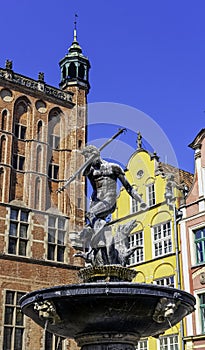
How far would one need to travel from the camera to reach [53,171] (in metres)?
26.1

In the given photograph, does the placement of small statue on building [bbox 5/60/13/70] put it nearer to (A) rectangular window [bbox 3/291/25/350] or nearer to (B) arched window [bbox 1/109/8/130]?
(B) arched window [bbox 1/109/8/130]

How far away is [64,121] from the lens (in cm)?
2761

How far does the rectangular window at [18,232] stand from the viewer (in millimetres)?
23312

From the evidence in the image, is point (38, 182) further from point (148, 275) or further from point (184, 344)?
point (184, 344)

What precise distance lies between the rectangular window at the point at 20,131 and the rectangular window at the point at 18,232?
378 centimetres

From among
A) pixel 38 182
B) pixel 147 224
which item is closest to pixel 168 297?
pixel 147 224

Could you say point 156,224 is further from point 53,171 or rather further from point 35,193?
point 53,171

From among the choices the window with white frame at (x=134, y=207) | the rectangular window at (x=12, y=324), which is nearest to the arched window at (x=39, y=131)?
the window with white frame at (x=134, y=207)

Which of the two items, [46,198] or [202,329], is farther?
Result: [46,198]

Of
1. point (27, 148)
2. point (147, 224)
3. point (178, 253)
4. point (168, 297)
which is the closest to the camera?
point (168, 297)

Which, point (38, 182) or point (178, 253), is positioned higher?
point (38, 182)

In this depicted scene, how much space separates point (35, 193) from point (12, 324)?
6158 millimetres

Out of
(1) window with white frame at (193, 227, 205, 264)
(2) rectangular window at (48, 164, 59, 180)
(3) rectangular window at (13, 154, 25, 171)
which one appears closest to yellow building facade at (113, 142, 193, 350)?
(1) window with white frame at (193, 227, 205, 264)

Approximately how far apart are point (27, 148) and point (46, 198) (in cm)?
262
